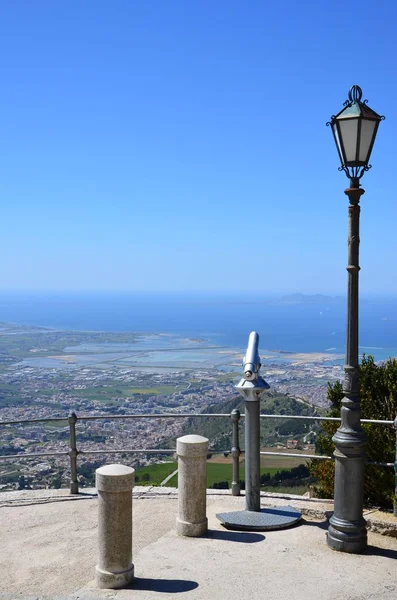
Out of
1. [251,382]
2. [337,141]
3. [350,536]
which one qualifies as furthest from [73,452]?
[337,141]

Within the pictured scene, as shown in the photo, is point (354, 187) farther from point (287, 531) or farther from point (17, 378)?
point (17, 378)

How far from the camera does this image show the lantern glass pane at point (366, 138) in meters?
6.25

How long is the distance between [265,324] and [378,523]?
127484 mm

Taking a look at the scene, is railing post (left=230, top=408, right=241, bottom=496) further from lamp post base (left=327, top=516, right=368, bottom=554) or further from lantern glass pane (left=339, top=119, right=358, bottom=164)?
lantern glass pane (left=339, top=119, right=358, bottom=164)

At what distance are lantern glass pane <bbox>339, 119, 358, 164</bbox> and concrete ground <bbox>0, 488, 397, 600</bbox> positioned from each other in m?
3.75

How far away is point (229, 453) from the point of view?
339 inches

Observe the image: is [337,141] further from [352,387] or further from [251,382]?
[251,382]

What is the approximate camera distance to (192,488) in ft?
22.6

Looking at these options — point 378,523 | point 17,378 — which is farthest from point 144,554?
point 17,378

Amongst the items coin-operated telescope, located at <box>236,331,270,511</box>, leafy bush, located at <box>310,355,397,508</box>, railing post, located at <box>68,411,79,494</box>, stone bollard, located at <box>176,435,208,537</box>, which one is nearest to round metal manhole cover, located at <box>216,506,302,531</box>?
coin-operated telescope, located at <box>236,331,270,511</box>

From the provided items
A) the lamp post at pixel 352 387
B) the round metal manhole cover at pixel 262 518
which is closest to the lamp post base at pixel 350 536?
the lamp post at pixel 352 387

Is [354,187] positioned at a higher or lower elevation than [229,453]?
higher

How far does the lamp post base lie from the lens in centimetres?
634

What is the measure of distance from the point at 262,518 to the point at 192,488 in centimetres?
101
